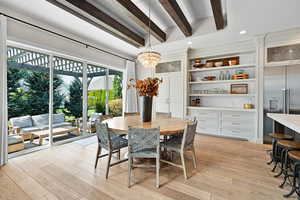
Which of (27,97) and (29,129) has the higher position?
(27,97)

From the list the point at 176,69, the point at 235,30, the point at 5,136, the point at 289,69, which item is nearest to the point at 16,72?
the point at 5,136

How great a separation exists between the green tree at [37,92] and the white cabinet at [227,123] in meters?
4.06

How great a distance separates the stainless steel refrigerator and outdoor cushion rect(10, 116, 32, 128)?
18.2 ft

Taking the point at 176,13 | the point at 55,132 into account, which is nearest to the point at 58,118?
the point at 55,132

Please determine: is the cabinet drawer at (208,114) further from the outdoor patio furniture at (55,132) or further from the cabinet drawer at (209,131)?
the outdoor patio furniture at (55,132)

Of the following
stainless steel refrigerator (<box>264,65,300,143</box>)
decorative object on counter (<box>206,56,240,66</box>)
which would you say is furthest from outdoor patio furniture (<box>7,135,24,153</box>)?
stainless steel refrigerator (<box>264,65,300,143</box>)

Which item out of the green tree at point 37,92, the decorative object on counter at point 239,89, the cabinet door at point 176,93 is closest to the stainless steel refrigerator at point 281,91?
the decorative object on counter at point 239,89

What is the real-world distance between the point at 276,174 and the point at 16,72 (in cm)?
501

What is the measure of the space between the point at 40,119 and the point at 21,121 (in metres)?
0.33

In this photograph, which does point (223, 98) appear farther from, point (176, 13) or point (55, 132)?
point (55, 132)

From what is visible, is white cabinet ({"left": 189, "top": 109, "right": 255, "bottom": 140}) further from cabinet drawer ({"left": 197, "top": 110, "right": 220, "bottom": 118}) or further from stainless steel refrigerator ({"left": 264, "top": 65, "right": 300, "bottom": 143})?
stainless steel refrigerator ({"left": 264, "top": 65, "right": 300, "bottom": 143})

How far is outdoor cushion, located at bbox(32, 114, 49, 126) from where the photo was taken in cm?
314

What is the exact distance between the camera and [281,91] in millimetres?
3346

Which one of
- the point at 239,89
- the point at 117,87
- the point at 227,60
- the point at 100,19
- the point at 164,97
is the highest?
the point at 100,19
